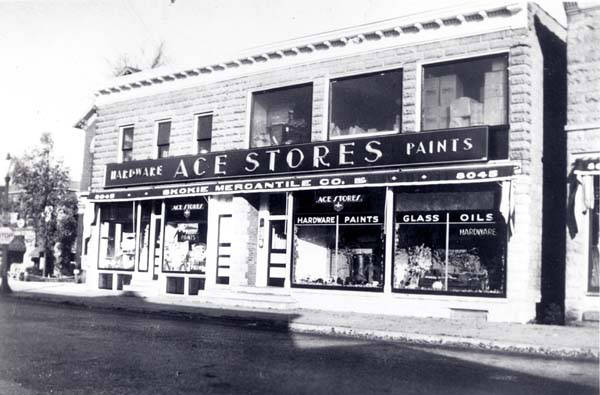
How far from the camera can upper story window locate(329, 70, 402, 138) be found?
1767 cm

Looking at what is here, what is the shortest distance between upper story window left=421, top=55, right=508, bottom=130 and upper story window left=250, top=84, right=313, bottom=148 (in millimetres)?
4023

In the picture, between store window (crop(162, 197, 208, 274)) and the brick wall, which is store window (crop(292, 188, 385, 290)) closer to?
the brick wall

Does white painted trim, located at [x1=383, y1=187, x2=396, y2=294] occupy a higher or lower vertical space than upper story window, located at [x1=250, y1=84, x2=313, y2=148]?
lower

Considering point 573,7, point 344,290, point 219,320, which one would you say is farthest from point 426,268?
point 573,7

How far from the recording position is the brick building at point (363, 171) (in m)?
15.5

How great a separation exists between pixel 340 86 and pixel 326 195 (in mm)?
3304

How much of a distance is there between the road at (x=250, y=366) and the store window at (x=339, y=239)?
16.6 feet

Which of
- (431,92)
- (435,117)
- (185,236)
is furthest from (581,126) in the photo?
(185,236)

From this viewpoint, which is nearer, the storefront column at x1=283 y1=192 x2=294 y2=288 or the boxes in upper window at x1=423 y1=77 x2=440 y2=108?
the boxes in upper window at x1=423 y1=77 x2=440 y2=108

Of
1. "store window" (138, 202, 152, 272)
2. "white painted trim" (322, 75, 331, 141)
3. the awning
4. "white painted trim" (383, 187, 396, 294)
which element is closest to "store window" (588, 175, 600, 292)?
the awning

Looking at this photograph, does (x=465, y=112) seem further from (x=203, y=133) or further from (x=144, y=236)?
(x=144, y=236)

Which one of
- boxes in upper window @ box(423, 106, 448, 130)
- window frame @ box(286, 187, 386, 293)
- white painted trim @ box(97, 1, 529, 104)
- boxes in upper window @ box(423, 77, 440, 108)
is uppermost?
white painted trim @ box(97, 1, 529, 104)

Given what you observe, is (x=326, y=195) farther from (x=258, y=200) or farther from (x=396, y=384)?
(x=396, y=384)

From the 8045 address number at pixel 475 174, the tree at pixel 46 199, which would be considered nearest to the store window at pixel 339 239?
the 8045 address number at pixel 475 174
